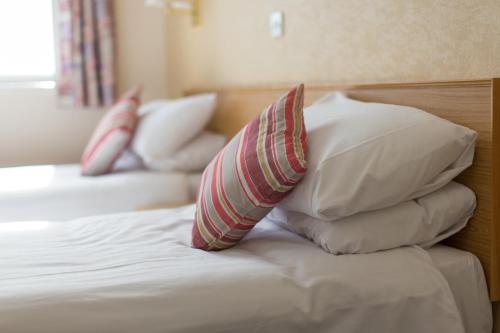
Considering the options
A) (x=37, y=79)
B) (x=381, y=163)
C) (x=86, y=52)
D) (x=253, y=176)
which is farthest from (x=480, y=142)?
(x=37, y=79)

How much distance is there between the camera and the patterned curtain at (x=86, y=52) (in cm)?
387

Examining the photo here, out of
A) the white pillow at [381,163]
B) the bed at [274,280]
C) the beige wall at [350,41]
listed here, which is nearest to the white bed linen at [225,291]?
the bed at [274,280]

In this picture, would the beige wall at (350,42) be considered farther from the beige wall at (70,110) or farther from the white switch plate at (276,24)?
the beige wall at (70,110)

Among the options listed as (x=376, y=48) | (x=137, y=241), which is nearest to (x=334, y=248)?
(x=137, y=241)

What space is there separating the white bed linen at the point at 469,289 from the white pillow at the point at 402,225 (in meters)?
0.08

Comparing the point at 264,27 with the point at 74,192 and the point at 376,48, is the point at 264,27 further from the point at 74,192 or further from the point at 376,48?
the point at 74,192

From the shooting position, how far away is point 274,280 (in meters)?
1.37

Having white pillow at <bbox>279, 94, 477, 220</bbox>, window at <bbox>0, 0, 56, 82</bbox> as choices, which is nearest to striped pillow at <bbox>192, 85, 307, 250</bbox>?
white pillow at <bbox>279, 94, 477, 220</bbox>

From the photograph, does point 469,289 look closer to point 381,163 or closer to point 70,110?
point 381,163

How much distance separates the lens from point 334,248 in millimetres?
1513

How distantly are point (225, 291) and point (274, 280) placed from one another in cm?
11

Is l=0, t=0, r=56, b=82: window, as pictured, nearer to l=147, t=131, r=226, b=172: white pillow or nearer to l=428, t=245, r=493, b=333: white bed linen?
l=147, t=131, r=226, b=172: white pillow

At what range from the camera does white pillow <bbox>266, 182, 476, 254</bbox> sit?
1.52 metres

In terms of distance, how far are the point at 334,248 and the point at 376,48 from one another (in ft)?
2.52
